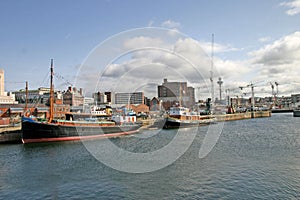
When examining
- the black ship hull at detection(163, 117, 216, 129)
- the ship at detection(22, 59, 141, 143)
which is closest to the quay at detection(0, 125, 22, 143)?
the ship at detection(22, 59, 141, 143)

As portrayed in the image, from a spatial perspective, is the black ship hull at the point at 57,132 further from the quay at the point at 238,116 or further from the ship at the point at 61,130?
the quay at the point at 238,116

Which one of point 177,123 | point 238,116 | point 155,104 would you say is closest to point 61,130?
point 177,123

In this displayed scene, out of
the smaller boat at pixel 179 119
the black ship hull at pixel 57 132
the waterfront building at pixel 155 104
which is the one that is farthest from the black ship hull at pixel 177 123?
the waterfront building at pixel 155 104

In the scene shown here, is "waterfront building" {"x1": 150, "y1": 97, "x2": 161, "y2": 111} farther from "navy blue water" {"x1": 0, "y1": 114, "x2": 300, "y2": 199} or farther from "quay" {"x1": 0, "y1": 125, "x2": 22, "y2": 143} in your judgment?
"navy blue water" {"x1": 0, "y1": 114, "x2": 300, "y2": 199}

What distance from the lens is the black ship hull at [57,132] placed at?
110 feet

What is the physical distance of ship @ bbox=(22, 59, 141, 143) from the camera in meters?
33.5

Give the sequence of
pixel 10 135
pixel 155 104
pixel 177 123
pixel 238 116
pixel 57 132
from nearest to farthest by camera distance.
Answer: pixel 10 135, pixel 57 132, pixel 177 123, pixel 238 116, pixel 155 104

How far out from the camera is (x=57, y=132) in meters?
35.2

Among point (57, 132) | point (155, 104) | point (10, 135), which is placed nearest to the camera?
point (10, 135)

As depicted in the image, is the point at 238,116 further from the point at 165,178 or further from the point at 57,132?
the point at 165,178

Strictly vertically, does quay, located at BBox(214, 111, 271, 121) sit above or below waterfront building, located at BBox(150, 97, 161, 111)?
below

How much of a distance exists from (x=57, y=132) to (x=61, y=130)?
632mm

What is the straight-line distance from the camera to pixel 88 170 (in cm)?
1873

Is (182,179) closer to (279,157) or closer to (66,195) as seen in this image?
(66,195)
